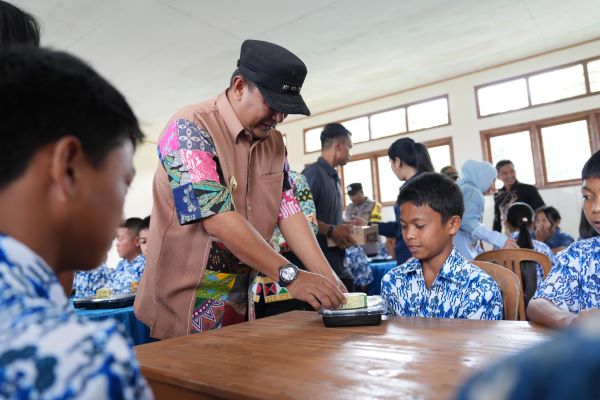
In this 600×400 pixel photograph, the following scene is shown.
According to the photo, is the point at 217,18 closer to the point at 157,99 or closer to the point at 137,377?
the point at 157,99

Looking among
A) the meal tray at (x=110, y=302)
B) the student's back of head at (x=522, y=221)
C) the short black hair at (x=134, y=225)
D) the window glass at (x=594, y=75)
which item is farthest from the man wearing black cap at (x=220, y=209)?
the window glass at (x=594, y=75)

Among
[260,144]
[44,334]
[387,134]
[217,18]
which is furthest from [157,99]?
[44,334]

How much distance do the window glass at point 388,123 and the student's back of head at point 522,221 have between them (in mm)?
4337

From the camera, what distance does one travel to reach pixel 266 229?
1526mm

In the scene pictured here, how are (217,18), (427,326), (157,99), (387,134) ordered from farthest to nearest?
(387,134) < (157,99) < (217,18) < (427,326)

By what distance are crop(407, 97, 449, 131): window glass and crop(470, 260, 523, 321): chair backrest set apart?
19.8 feet

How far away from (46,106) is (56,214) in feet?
0.35

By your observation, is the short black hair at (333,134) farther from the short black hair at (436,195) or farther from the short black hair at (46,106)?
the short black hair at (46,106)

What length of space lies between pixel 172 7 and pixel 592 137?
5.40 metres

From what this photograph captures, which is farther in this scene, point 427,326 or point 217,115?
point 217,115

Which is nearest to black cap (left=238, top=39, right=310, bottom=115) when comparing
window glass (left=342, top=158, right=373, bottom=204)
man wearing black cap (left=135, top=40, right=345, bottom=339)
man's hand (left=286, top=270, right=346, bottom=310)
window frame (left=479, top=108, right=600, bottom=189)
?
man wearing black cap (left=135, top=40, right=345, bottom=339)

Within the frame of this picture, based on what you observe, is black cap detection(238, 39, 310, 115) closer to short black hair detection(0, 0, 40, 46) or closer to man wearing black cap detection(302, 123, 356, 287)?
short black hair detection(0, 0, 40, 46)

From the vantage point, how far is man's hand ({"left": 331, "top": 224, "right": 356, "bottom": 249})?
3.10m

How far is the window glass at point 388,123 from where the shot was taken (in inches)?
304
